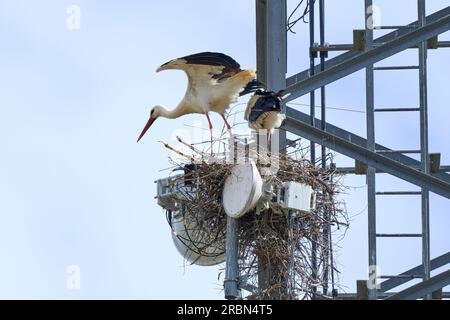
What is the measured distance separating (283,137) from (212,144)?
1.93ft

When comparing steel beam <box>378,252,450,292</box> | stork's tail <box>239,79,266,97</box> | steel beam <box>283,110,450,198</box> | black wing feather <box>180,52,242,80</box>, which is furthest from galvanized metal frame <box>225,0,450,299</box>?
steel beam <box>378,252,450,292</box>

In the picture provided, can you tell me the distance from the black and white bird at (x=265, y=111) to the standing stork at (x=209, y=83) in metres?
0.81

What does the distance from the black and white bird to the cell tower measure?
0.10 m

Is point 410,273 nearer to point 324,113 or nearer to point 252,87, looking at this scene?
point 324,113

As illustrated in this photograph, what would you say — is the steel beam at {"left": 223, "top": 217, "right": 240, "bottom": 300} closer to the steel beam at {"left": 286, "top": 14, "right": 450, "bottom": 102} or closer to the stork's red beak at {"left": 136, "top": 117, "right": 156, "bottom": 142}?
the steel beam at {"left": 286, "top": 14, "right": 450, "bottom": 102}

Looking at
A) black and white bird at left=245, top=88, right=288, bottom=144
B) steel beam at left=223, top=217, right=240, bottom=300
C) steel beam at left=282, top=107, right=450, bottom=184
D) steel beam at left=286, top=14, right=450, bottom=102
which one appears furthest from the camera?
steel beam at left=282, top=107, right=450, bottom=184

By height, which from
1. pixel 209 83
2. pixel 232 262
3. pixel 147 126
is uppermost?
pixel 209 83

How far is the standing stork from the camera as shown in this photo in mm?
20375

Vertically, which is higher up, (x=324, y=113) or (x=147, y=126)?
(x=147, y=126)

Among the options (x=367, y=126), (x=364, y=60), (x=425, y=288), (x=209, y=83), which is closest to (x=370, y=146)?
(x=367, y=126)

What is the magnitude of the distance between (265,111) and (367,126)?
4.26 ft

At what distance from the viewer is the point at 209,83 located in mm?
21109

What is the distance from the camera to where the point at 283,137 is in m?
19.2
